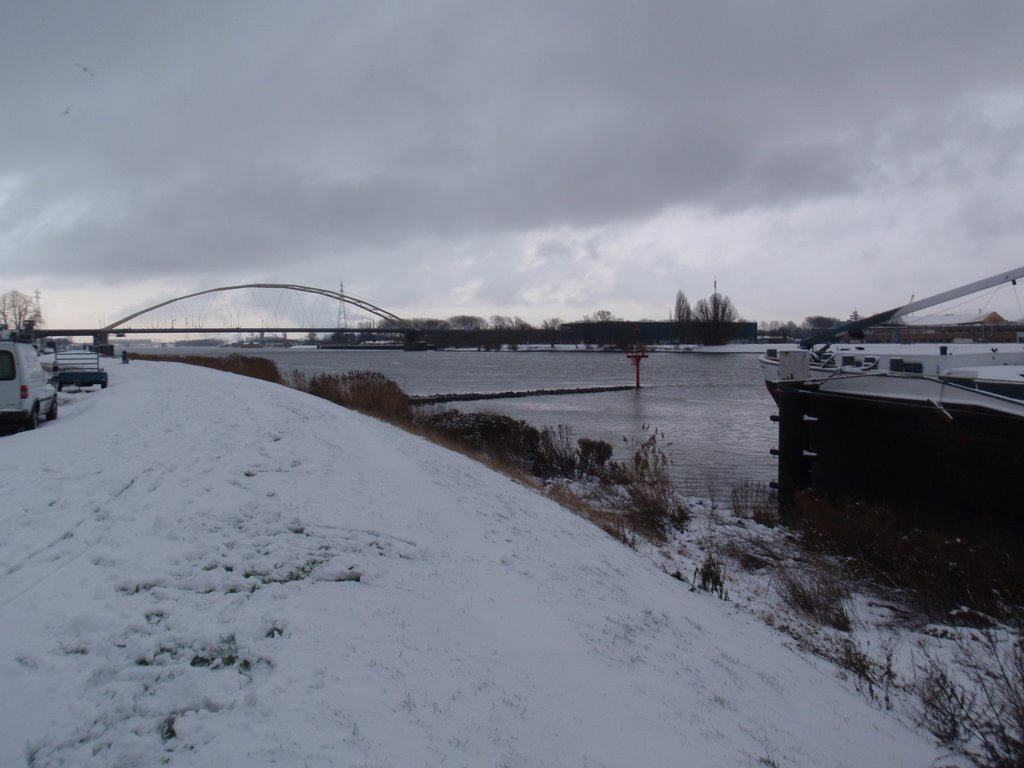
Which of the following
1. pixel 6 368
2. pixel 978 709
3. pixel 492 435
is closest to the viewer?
pixel 978 709

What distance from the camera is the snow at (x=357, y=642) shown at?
3.56 metres

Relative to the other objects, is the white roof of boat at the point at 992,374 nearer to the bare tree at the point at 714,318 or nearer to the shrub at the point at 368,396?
the shrub at the point at 368,396

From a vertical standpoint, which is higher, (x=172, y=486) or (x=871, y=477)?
(x=172, y=486)

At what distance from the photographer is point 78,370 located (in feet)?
82.9

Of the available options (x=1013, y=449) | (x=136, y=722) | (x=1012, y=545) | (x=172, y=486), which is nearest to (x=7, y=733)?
(x=136, y=722)

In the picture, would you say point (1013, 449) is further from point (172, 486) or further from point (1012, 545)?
point (172, 486)

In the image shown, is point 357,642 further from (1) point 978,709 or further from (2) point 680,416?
(2) point 680,416

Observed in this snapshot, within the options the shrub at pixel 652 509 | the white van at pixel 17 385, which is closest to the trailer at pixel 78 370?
the white van at pixel 17 385

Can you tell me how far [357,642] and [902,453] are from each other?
13655 mm

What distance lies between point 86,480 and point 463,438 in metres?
13.0

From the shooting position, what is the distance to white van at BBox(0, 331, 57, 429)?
1345cm

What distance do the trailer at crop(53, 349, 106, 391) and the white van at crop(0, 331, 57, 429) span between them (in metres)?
A: 9.67

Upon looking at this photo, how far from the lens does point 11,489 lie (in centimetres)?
784

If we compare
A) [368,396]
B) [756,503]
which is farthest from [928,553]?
[368,396]
